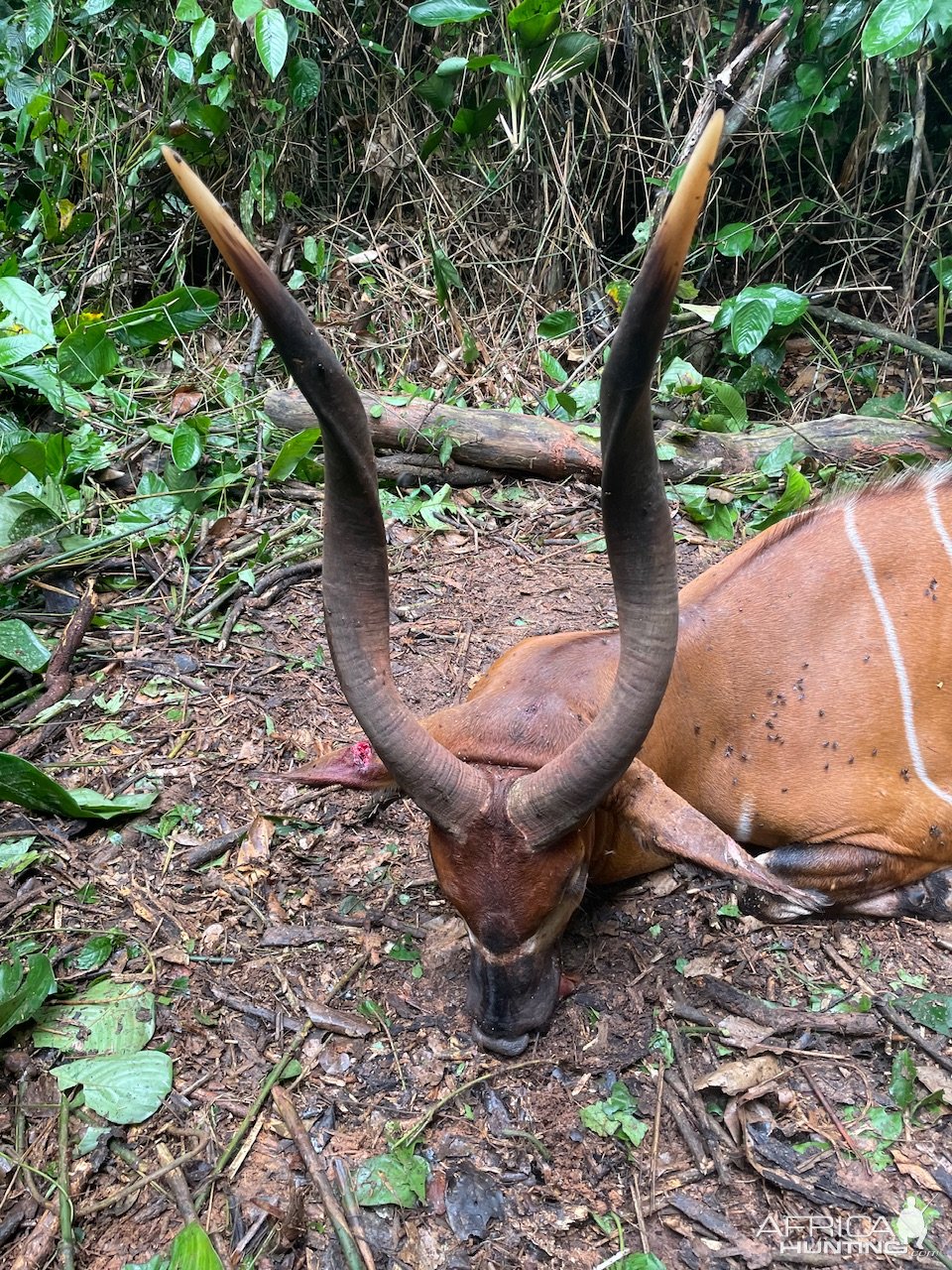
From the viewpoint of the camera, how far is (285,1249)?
94.2 inches

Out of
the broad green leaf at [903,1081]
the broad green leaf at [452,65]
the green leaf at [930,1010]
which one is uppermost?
the broad green leaf at [452,65]

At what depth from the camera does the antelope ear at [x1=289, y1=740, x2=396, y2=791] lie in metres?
3.13

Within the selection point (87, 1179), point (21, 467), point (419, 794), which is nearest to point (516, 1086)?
point (419, 794)

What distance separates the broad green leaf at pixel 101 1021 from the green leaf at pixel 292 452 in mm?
3253

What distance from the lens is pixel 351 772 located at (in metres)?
3.16

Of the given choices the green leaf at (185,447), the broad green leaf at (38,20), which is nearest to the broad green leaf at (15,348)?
A: the green leaf at (185,447)

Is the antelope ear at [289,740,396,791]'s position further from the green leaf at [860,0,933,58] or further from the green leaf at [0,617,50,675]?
the green leaf at [860,0,933,58]

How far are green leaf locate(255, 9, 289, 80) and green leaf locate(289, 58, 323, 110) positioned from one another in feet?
5.80

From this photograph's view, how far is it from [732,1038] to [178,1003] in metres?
1.81

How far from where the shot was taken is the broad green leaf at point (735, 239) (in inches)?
280

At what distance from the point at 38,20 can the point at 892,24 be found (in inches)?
233

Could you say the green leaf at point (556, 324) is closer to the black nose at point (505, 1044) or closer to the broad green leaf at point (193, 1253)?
the black nose at point (505, 1044)

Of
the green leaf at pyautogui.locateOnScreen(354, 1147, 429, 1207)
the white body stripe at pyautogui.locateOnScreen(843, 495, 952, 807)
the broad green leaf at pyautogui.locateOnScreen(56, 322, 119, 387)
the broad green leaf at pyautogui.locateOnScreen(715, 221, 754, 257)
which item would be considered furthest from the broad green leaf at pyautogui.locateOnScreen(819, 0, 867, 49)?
the green leaf at pyautogui.locateOnScreen(354, 1147, 429, 1207)

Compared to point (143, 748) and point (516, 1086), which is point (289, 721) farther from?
point (516, 1086)
